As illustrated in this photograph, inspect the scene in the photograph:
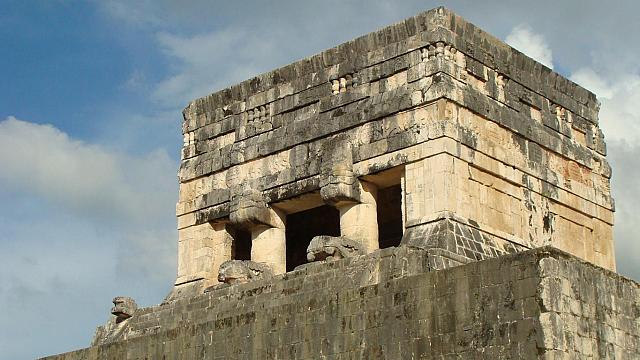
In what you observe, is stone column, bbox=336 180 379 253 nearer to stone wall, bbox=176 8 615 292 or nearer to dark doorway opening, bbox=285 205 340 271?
stone wall, bbox=176 8 615 292

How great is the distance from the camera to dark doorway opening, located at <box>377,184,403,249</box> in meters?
23.6

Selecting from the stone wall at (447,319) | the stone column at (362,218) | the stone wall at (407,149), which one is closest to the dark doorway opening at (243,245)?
the stone wall at (407,149)

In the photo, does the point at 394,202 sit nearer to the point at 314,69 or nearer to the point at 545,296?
the point at 314,69

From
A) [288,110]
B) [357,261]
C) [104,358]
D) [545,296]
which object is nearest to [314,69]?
[288,110]

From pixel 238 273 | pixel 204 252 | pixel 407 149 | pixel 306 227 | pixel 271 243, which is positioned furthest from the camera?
pixel 306 227

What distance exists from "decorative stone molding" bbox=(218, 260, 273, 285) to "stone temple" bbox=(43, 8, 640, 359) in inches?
1.3

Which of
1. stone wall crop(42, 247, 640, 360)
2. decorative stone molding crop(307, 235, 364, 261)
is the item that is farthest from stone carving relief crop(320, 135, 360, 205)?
stone wall crop(42, 247, 640, 360)

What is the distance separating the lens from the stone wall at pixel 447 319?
1323 centimetres

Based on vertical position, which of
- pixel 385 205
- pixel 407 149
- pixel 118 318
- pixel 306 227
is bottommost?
pixel 118 318

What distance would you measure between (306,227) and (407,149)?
18.3ft

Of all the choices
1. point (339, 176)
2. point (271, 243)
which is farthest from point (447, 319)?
point (271, 243)

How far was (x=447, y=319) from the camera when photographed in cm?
1388

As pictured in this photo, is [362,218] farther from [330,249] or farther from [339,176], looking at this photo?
[330,249]

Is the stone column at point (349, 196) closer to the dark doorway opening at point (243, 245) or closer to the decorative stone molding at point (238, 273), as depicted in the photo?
the decorative stone molding at point (238, 273)
